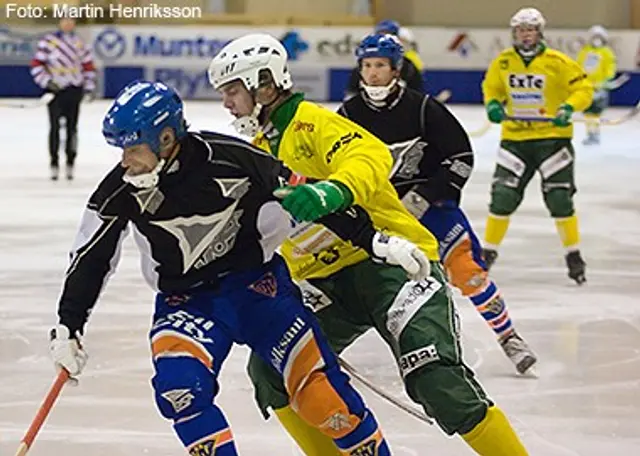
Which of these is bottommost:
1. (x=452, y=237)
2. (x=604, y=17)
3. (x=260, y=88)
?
(x=604, y=17)

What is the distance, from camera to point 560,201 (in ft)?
24.6

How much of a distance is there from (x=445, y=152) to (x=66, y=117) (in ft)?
25.3

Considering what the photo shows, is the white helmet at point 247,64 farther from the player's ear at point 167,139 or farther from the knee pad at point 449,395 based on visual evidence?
the knee pad at point 449,395

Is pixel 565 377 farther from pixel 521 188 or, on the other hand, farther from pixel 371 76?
pixel 521 188

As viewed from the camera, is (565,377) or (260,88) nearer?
(260,88)

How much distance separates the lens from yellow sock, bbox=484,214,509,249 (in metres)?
7.60

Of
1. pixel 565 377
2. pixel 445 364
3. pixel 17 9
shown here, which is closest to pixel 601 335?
pixel 565 377

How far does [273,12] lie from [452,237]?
18.7 meters

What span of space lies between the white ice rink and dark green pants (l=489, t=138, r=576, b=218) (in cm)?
41

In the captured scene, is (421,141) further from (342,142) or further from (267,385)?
(267,385)

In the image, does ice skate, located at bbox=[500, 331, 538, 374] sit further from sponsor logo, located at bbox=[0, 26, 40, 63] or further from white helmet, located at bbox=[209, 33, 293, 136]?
sponsor logo, located at bbox=[0, 26, 40, 63]

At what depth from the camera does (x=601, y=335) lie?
6.09 metres

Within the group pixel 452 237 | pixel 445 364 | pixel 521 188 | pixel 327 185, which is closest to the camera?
pixel 327 185

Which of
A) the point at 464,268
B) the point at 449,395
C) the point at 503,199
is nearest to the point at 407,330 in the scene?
the point at 449,395
